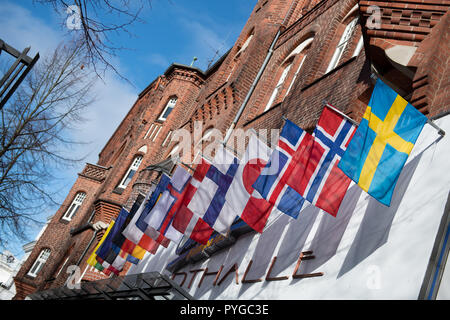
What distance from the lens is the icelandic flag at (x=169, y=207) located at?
10547 mm

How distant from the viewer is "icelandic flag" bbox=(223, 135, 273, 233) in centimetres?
789

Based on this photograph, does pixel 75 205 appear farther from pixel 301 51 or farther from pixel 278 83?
pixel 301 51

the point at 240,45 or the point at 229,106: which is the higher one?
the point at 240,45

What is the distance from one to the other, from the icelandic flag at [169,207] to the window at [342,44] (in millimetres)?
4649

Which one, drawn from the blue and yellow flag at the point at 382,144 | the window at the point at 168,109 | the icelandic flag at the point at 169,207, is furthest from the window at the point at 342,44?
the window at the point at 168,109

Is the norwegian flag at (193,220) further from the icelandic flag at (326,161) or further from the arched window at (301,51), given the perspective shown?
the arched window at (301,51)

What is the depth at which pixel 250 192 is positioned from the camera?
7949mm

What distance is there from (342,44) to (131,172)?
1556cm

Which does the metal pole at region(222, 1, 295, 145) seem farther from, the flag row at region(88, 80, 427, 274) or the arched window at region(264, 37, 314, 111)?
the flag row at region(88, 80, 427, 274)

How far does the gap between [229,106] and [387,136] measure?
36.4 ft

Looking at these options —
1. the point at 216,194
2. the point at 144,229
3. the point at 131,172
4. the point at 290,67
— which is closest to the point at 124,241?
the point at 144,229
